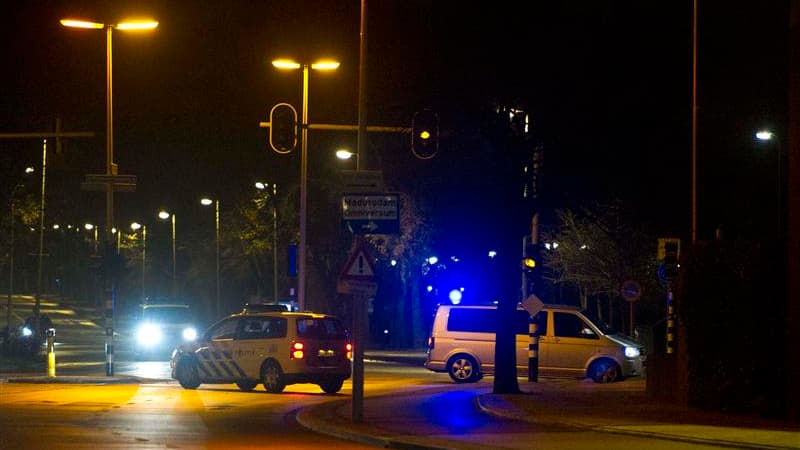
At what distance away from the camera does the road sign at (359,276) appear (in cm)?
1948

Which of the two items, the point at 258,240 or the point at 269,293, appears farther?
the point at 269,293

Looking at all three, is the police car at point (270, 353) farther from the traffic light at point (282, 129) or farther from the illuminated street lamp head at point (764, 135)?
the illuminated street lamp head at point (764, 135)

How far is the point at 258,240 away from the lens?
65.1 m

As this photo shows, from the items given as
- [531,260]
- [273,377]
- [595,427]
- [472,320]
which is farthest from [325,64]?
[595,427]

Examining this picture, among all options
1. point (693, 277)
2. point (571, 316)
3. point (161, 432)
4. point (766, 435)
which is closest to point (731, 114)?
→ point (571, 316)

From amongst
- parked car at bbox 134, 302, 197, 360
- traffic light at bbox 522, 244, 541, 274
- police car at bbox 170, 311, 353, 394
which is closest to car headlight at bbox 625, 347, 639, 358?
traffic light at bbox 522, 244, 541, 274

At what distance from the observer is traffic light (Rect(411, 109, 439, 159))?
932 inches

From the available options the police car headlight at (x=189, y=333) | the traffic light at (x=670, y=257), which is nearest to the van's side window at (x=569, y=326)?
the traffic light at (x=670, y=257)

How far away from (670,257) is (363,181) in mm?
9703

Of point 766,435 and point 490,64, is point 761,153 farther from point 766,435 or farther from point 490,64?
point 766,435

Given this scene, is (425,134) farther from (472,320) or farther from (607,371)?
(607,371)

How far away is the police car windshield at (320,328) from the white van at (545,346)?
16.9 feet

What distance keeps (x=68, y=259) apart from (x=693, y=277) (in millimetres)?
64507

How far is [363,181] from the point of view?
64.8 ft
